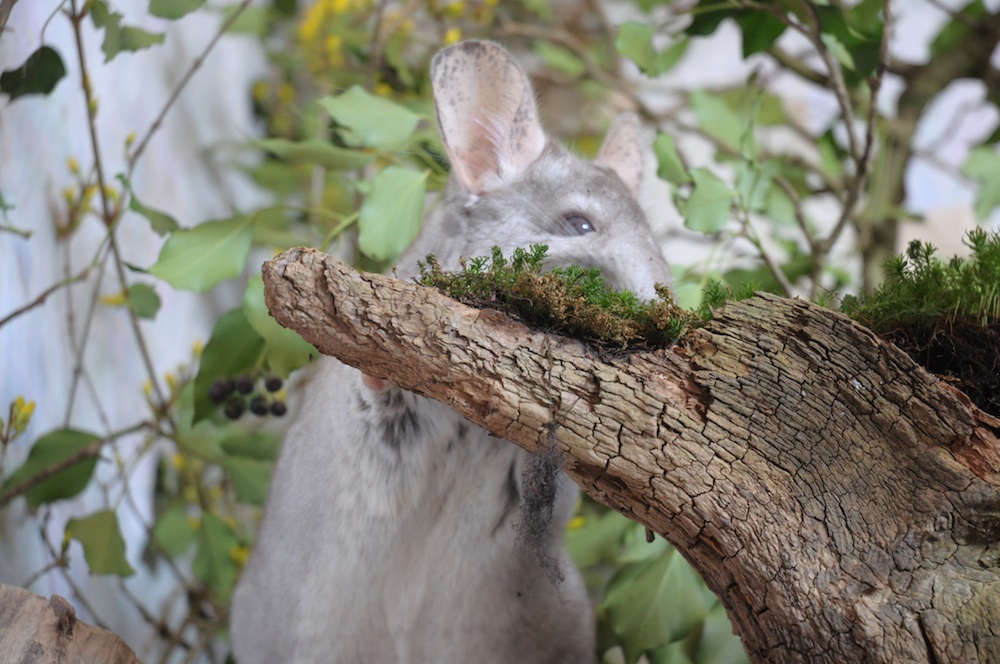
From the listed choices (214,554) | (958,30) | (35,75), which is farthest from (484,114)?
(958,30)

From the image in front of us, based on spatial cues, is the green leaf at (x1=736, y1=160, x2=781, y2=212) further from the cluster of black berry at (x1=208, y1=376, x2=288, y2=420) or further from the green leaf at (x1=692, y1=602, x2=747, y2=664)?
the cluster of black berry at (x1=208, y1=376, x2=288, y2=420)

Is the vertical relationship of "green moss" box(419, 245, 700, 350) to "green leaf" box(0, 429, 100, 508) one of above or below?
above

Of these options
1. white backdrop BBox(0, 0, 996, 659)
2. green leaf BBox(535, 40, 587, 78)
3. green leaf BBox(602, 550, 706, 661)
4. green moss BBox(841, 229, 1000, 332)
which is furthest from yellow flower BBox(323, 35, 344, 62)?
green moss BBox(841, 229, 1000, 332)

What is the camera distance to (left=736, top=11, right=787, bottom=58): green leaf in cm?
264

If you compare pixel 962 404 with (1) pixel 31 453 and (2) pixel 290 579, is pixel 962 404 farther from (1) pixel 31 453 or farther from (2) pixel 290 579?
(1) pixel 31 453

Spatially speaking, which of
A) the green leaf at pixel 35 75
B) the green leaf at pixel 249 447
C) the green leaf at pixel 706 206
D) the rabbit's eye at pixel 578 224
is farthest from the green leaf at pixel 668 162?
the green leaf at pixel 35 75

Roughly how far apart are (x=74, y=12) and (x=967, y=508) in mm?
2046

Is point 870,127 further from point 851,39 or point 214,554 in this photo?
point 214,554

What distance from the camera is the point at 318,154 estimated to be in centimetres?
261

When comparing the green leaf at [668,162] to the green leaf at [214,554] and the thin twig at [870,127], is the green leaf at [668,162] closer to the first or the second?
the thin twig at [870,127]

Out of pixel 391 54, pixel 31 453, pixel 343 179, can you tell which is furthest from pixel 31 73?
pixel 391 54

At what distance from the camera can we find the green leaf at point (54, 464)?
7.45 ft

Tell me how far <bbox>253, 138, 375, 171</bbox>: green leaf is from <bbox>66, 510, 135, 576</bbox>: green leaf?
3.30ft

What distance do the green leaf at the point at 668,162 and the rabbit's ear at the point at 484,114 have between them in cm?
37
